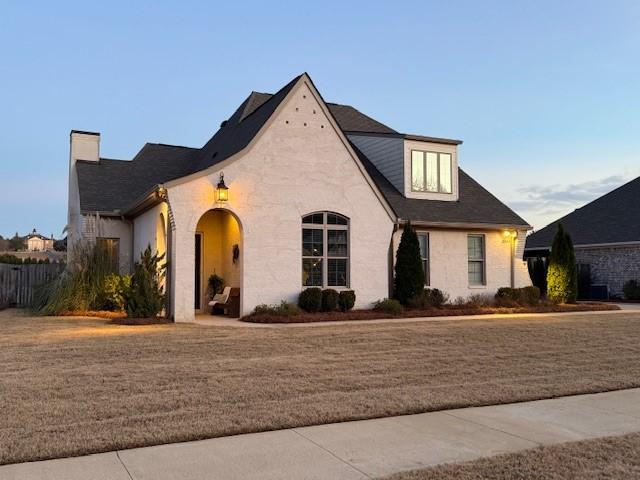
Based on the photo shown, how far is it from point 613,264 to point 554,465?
24.8 m

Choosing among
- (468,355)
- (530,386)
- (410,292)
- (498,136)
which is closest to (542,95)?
(498,136)

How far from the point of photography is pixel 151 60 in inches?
933

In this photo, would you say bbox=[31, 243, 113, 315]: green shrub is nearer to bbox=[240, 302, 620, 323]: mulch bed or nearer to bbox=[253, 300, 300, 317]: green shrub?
bbox=[240, 302, 620, 323]: mulch bed

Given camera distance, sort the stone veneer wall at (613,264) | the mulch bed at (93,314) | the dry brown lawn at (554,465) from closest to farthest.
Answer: the dry brown lawn at (554,465), the mulch bed at (93,314), the stone veneer wall at (613,264)

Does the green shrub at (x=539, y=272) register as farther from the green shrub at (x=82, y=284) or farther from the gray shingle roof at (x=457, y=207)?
the green shrub at (x=82, y=284)

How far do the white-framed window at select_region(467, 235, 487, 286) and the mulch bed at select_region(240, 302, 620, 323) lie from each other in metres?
1.76

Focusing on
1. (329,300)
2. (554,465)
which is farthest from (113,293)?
(554,465)

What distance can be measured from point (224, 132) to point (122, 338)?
12354mm

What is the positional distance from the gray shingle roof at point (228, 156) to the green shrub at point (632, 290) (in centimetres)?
786

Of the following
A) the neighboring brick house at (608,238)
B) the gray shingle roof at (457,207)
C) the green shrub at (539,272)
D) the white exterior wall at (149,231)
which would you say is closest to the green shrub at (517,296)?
the gray shingle roof at (457,207)

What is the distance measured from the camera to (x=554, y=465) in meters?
4.50

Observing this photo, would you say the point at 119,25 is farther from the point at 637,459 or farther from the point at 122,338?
the point at 637,459

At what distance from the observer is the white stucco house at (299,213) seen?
50.4 feet

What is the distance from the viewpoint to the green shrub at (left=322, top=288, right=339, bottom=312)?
15953 millimetres
